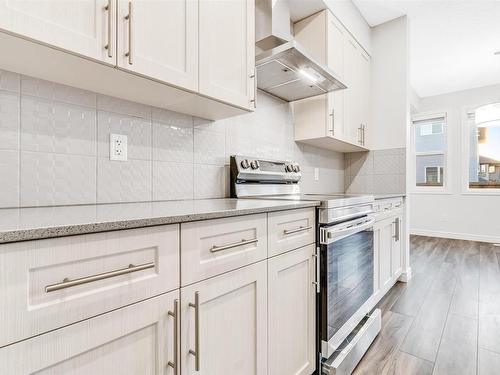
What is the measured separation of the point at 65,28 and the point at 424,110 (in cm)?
605

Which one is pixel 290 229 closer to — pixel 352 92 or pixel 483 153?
pixel 352 92

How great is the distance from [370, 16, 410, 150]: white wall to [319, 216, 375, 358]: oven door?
1.50 metres

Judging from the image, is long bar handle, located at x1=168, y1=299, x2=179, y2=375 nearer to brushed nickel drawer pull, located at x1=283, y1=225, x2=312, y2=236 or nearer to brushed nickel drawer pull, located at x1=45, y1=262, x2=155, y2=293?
brushed nickel drawer pull, located at x1=45, y1=262, x2=155, y2=293

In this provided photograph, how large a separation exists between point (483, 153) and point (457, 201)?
36.7 inches

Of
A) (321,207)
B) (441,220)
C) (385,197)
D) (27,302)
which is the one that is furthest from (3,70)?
(441,220)

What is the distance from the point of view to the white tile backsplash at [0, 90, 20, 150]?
95cm

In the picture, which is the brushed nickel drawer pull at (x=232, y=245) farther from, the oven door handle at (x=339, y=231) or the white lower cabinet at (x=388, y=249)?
the white lower cabinet at (x=388, y=249)

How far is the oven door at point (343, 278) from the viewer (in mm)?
1346

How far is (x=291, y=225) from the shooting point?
1.23 metres

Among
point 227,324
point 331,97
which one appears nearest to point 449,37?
point 331,97

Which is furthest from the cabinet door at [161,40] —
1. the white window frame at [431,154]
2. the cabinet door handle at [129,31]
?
the white window frame at [431,154]

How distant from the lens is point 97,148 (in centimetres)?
118

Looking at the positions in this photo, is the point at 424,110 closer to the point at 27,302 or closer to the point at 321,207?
the point at 321,207

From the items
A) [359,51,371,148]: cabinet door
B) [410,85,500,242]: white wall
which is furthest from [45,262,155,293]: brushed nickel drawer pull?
[410,85,500,242]: white wall
